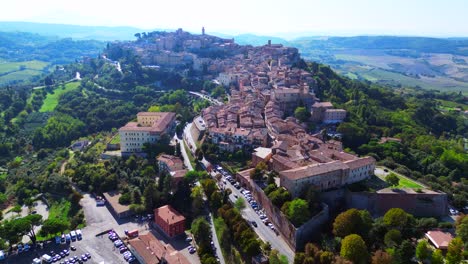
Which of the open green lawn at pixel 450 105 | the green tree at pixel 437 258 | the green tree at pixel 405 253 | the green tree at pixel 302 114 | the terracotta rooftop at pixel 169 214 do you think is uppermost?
the green tree at pixel 302 114

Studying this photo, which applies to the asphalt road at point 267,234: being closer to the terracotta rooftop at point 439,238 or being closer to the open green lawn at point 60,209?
the terracotta rooftop at point 439,238

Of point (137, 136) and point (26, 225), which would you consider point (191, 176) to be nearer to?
point (137, 136)

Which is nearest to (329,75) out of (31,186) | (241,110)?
(241,110)

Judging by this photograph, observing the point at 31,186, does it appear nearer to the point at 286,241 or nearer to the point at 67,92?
the point at 286,241

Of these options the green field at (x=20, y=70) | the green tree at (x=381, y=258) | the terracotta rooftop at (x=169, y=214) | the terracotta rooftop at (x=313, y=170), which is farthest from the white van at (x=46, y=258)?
the green field at (x=20, y=70)

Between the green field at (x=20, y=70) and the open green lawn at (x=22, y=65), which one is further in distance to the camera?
the open green lawn at (x=22, y=65)
